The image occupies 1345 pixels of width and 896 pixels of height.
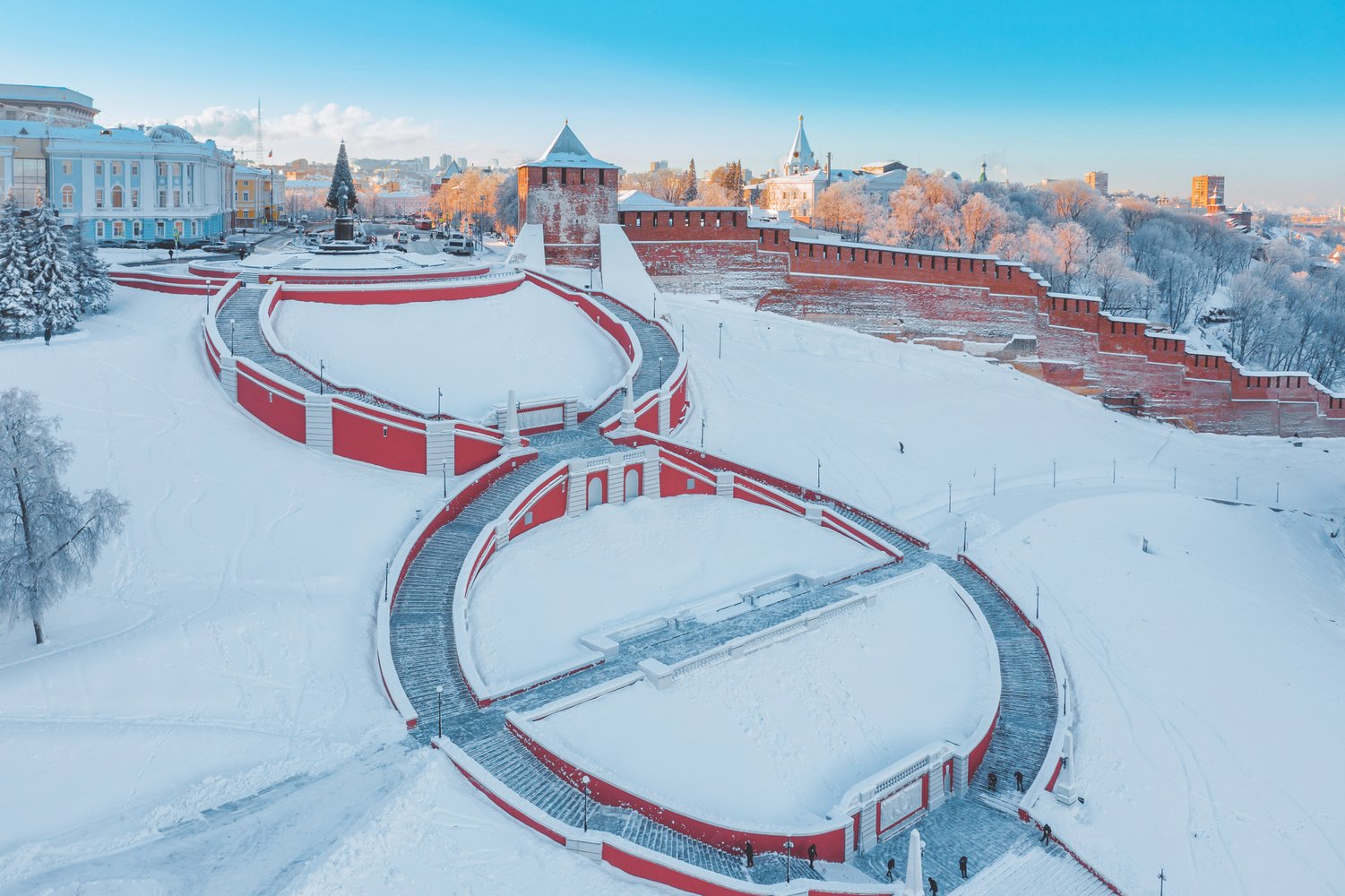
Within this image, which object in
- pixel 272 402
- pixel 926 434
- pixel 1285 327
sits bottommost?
pixel 926 434

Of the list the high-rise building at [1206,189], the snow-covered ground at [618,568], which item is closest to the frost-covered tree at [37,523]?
the snow-covered ground at [618,568]

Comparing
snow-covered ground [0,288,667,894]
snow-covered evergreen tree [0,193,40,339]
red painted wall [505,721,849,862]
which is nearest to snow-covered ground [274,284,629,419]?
snow-covered ground [0,288,667,894]

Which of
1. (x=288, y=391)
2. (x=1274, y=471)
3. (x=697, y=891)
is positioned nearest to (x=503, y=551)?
(x=288, y=391)

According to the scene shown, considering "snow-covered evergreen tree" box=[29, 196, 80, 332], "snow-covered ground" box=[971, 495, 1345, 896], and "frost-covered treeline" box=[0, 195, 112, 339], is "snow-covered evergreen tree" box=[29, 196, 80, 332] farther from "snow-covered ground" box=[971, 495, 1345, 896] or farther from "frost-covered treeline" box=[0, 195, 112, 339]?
"snow-covered ground" box=[971, 495, 1345, 896]

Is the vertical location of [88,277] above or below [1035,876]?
above

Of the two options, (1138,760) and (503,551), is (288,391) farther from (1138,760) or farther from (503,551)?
(1138,760)

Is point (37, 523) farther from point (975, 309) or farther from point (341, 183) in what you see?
point (975, 309)

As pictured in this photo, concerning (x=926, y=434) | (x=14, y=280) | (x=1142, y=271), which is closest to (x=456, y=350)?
(x=14, y=280)
